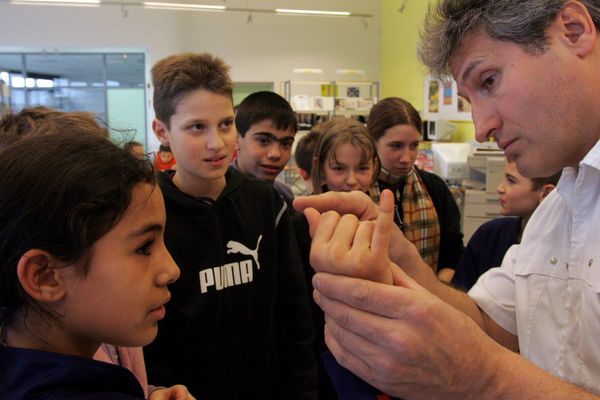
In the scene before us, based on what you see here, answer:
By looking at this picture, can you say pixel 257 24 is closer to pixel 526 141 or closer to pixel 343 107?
pixel 343 107

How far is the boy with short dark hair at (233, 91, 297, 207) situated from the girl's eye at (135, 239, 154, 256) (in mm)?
1389

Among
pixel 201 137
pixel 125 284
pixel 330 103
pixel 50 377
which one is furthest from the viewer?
pixel 330 103

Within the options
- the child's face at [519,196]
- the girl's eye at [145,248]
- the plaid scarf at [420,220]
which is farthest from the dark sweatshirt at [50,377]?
the child's face at [519,196]

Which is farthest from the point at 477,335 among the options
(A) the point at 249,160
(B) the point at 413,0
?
(B) the point at 413,0

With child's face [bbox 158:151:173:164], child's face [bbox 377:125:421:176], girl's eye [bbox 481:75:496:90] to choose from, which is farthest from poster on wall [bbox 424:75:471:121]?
girl's eye [bbox 481:75:496:90]

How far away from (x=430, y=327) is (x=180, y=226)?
0.97m

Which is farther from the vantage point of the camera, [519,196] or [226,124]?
[519,196]

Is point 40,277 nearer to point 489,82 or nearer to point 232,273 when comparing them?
point 232,273

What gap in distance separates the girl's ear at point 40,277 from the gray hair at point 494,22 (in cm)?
96

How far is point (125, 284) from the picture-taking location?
0.85 m

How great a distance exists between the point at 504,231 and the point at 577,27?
1.03 metres

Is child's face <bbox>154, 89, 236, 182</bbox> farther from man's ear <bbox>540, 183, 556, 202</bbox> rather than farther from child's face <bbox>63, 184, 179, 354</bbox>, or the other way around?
man's ear <bbox>540, 183, 556, 202</bbox>

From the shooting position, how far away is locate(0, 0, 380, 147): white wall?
8.76 m

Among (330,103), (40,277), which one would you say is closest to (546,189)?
(40,277)
